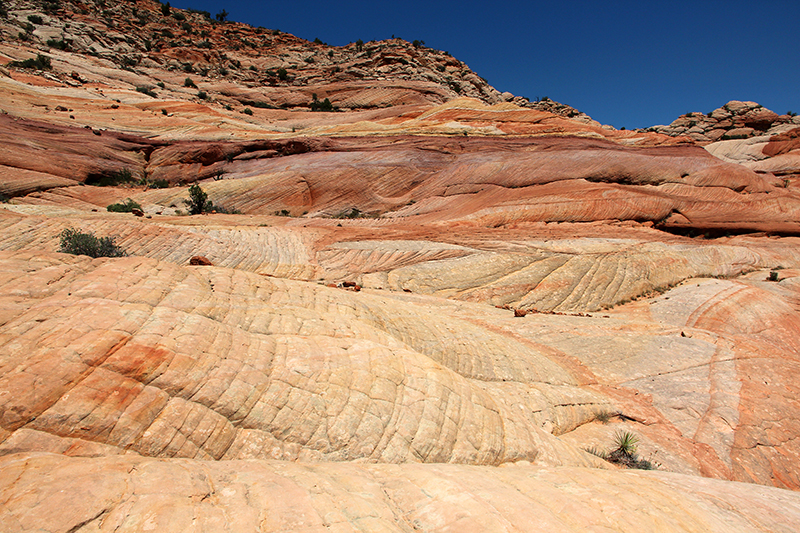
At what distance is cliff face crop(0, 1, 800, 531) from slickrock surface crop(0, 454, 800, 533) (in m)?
0.03

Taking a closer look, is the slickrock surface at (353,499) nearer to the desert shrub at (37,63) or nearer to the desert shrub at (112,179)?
the desert shrub at (112,179)

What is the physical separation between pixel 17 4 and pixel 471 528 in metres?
77.6

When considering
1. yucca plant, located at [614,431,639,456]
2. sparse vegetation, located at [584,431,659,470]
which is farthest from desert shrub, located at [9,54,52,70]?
yucca plant, located at [614,431,639,456]

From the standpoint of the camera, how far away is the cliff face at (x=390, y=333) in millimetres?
3740

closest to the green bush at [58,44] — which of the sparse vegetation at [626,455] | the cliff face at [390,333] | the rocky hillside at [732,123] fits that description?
the cliff face at [390,333]

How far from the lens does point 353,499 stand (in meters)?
3.62

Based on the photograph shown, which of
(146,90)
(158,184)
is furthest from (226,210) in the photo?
(146,90)

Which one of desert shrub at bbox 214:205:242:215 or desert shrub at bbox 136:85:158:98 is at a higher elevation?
desert shrub at bbox 136:85:158:98

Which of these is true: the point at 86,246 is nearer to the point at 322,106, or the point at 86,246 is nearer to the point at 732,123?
the point at 322,106

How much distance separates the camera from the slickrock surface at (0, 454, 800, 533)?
286cm

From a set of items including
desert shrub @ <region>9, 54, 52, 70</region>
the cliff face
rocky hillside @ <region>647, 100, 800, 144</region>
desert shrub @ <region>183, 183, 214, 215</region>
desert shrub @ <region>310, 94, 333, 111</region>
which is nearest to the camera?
the cliff face

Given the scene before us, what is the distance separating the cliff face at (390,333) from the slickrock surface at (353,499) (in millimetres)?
26

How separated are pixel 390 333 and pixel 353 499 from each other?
15.6ft

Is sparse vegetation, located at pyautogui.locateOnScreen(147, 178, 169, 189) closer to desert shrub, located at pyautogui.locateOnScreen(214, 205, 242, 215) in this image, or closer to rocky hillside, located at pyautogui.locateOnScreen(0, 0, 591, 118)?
desert shrub, located at pyautogui.locateOnScreen(214, 205, 242, 215)
